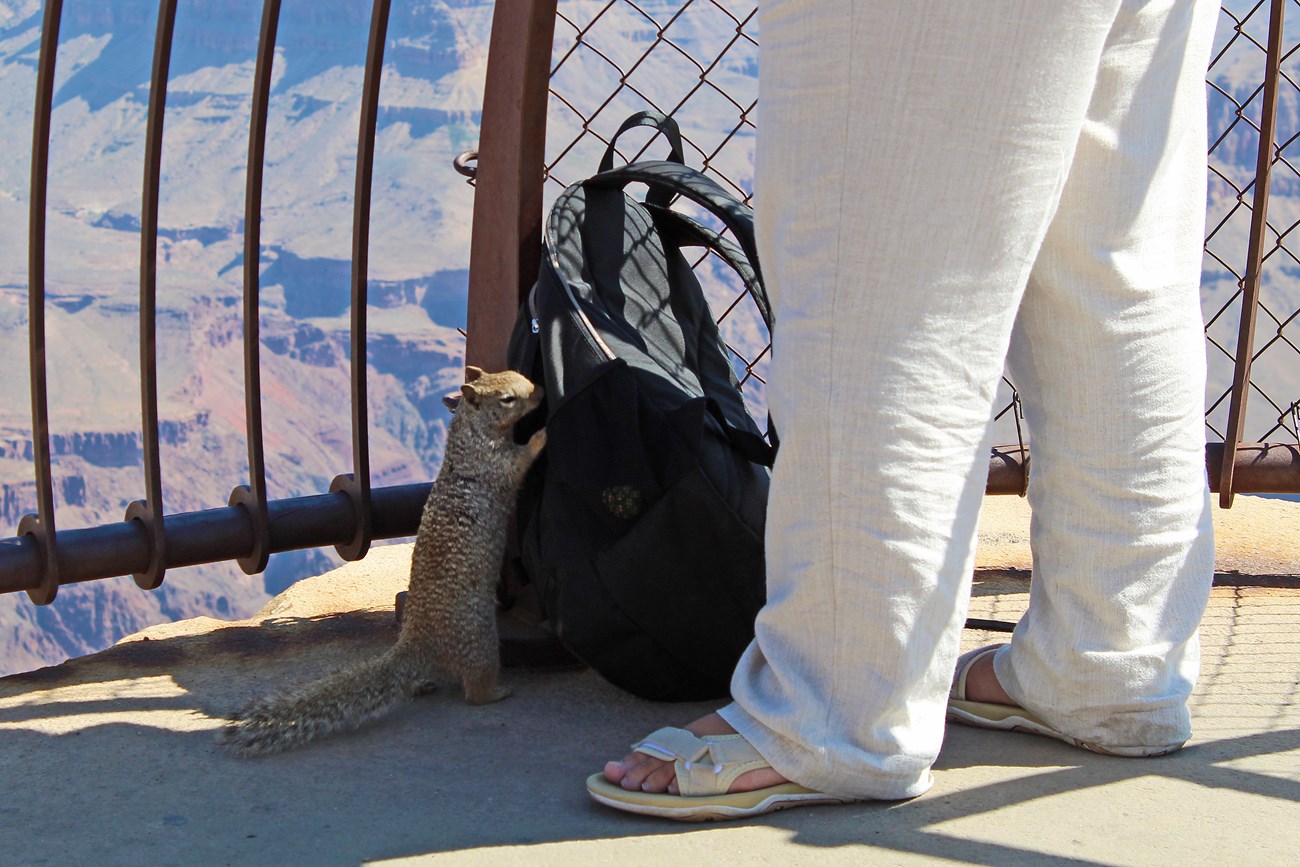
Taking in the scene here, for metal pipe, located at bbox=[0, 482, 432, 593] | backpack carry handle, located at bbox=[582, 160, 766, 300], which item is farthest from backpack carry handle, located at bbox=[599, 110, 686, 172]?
metal pipe, located at bbox=[0, 482, 432, 593]

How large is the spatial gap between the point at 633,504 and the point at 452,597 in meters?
0.43

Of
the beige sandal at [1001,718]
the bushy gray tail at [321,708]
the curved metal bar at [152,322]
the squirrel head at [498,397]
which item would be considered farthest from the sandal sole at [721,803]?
the curved metal bar at [152,322]

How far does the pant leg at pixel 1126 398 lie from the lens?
1.45 metres

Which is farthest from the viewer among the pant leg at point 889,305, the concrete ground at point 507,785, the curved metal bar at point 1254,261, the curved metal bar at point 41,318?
the curved metal bar at point 1254,261

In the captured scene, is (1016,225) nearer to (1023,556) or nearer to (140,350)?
(140,350)

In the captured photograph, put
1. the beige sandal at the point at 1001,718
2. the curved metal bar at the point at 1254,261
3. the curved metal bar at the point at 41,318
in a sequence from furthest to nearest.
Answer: the curved metal bar at the point at 1254,261 → the curved metal bar at the point at 41,318 → the beige sandal at the point at 1001,718

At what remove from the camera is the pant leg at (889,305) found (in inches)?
49.4

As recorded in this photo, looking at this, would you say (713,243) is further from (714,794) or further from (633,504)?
(714,794)

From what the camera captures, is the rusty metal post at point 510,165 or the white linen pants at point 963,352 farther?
the rusty metal post at point 510,165

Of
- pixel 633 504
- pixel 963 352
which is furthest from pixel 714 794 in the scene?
pixel 963 352

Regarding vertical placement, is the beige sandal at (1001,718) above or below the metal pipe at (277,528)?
below

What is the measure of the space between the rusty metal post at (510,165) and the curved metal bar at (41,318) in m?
0.72

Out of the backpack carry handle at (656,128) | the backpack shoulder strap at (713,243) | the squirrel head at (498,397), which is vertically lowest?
the squirrel head at (498,397)

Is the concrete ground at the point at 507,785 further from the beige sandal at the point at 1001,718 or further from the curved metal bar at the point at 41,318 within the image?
the curved metal bar at the point at 41,318
